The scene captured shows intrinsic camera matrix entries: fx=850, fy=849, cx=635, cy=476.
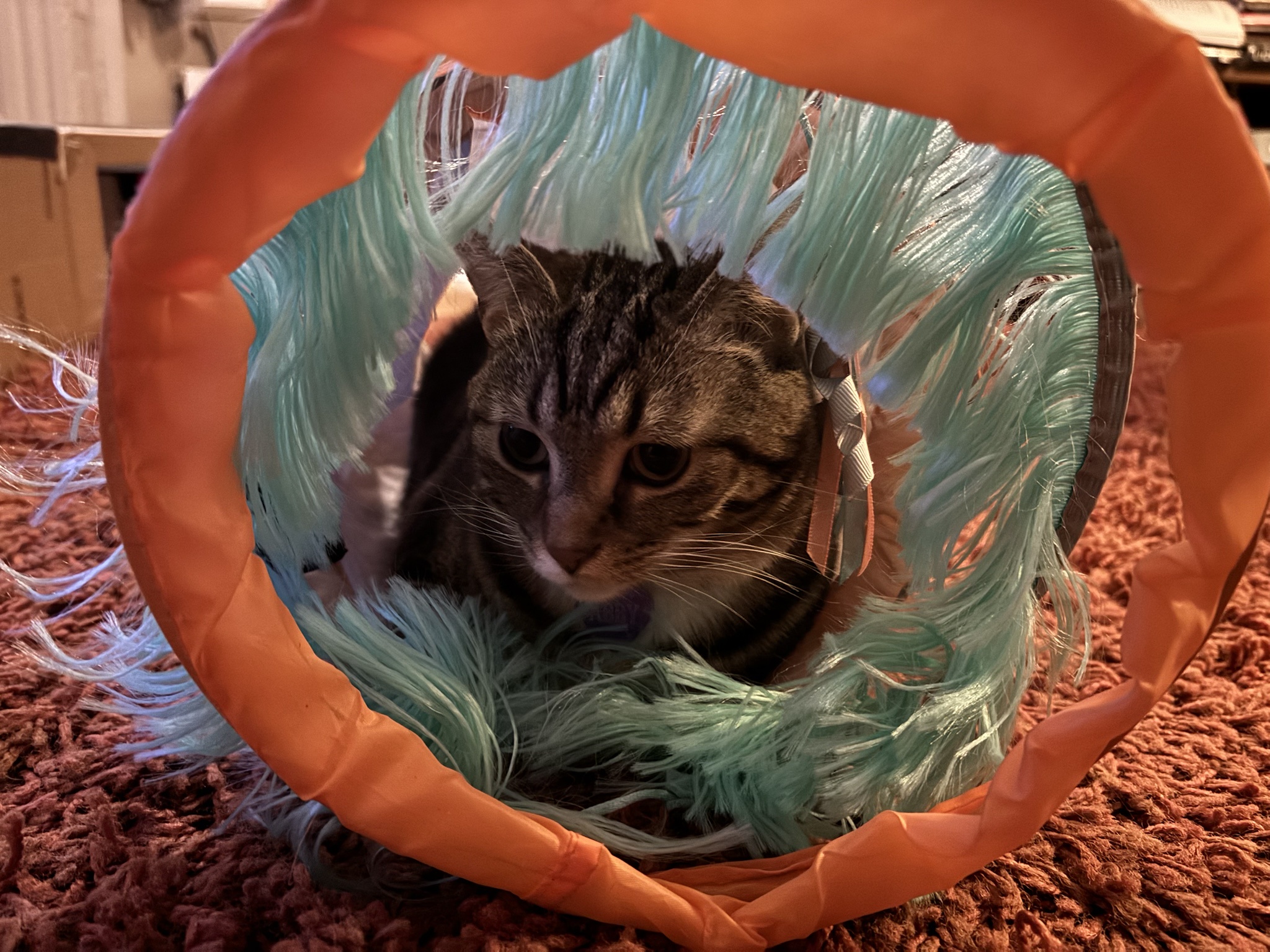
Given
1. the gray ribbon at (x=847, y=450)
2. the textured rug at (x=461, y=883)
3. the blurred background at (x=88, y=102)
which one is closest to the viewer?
the textured rug at (x=461, y=883)

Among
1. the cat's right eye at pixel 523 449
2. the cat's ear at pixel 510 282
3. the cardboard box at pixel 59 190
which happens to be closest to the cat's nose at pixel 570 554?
the cat's right eye at pixel 523 449

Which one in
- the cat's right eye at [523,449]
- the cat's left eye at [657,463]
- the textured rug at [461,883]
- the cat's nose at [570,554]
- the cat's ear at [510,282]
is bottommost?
the textured rug at [461,883]

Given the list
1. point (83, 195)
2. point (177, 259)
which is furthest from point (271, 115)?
point (83, 195)

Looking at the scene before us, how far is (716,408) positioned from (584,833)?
0.44 m

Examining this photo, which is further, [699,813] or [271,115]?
[699,813]

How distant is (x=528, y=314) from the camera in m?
0.96

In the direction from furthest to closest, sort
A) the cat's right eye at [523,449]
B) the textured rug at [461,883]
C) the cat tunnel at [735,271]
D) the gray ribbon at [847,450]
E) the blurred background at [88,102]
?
the blurred background at [88,102]
the cat's right eye at [523,449]
the gray ribbon at [847,450]
the textured rug at [461,883]
the cat tunnel at [735,271]

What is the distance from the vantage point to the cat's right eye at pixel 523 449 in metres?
0.99

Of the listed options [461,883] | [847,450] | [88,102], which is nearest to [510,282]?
[847,450]

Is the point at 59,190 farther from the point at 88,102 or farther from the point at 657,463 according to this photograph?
the point at 657,463

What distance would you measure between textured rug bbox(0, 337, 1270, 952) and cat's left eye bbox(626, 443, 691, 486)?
17.1 inches

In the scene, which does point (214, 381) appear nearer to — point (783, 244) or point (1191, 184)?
point (783, 244)

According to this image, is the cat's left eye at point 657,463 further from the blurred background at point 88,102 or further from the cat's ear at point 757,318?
the blurred background at point 88,102

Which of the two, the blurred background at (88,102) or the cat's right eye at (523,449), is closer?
the cat's right eye at (523,449)
